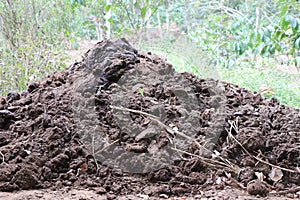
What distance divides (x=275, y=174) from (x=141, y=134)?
27.9 inches

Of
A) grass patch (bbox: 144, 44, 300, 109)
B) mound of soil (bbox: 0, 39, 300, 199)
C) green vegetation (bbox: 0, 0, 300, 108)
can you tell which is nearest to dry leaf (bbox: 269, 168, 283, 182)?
mound of soil (bbox: 0, 39, 300, 199)

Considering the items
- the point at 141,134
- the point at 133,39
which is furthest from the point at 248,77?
the point at 141,134

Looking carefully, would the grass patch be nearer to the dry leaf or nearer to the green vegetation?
the green vegetation

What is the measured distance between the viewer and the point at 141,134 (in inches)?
84.5

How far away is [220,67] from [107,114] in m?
3.47

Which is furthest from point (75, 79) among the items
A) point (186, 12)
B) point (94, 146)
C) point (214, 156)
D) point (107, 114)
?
point (186, 12)

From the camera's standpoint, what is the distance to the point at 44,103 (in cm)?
243

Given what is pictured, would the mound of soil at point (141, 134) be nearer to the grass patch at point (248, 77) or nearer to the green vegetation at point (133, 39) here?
the green vegetation at point (133, 39)

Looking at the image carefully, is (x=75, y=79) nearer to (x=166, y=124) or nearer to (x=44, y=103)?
(x=44, y=103)

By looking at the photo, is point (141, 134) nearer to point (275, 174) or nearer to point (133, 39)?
point (275, 174)

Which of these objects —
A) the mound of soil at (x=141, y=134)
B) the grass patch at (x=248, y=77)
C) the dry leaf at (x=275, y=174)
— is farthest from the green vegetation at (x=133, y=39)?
the dry leaf at (x=275, y=174)

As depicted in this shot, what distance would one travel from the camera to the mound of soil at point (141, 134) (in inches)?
75.0

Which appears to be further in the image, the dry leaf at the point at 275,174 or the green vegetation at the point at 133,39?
the green vegetation at the point at 133,39

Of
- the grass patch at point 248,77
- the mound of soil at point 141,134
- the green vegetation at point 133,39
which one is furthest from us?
the grass patch at point 248,77
